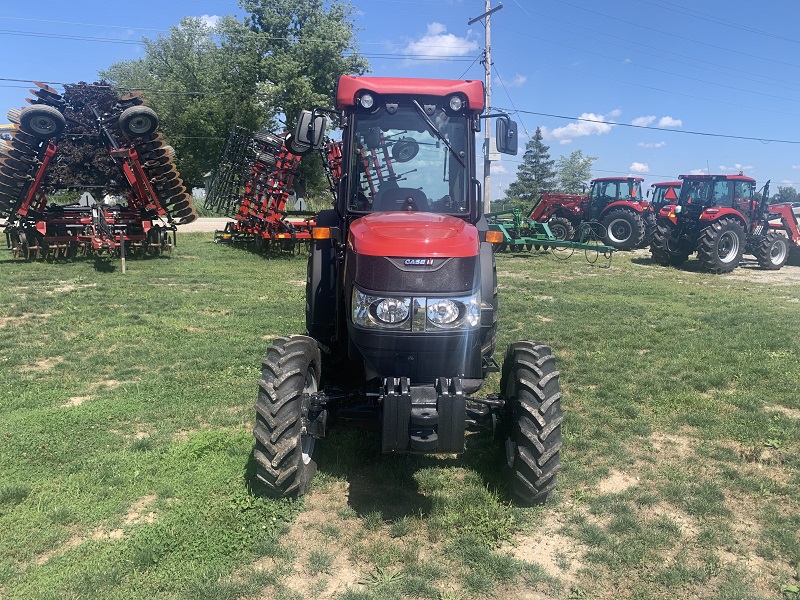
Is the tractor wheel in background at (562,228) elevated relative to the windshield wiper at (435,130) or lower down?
lower down

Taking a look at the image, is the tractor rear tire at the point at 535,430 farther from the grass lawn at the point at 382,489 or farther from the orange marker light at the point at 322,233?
the orange marker light at the point at 322,233

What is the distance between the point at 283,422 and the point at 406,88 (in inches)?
93.5

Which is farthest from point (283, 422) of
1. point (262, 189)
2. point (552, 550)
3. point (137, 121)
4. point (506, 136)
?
point (262, 189)

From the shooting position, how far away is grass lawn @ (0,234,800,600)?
2992 millimetres

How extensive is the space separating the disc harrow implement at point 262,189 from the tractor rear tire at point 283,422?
12.4 metres

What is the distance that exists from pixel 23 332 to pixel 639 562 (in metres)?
7.57

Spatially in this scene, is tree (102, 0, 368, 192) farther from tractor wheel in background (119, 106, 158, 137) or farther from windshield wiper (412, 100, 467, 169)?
windshield wiper (412, 100, 467, 169)

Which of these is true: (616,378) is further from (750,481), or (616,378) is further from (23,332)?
(23,332)

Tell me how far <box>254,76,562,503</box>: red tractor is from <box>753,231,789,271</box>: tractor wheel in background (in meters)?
14.4

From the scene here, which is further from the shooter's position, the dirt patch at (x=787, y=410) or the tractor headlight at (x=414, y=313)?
the dirt patch at (x=787, y=410)

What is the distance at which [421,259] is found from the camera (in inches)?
130

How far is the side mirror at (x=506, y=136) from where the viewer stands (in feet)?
14.2

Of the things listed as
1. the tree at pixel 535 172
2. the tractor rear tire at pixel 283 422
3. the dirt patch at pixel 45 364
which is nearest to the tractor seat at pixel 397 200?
the tractor rear tire at pixel 283 422

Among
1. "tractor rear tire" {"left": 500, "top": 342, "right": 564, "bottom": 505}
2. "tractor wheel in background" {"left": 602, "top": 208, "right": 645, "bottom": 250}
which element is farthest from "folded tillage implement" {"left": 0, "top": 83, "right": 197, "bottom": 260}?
"tractor wheel in background" {"left": 602, "top": 208, "right": 645, "bottom": 250}
